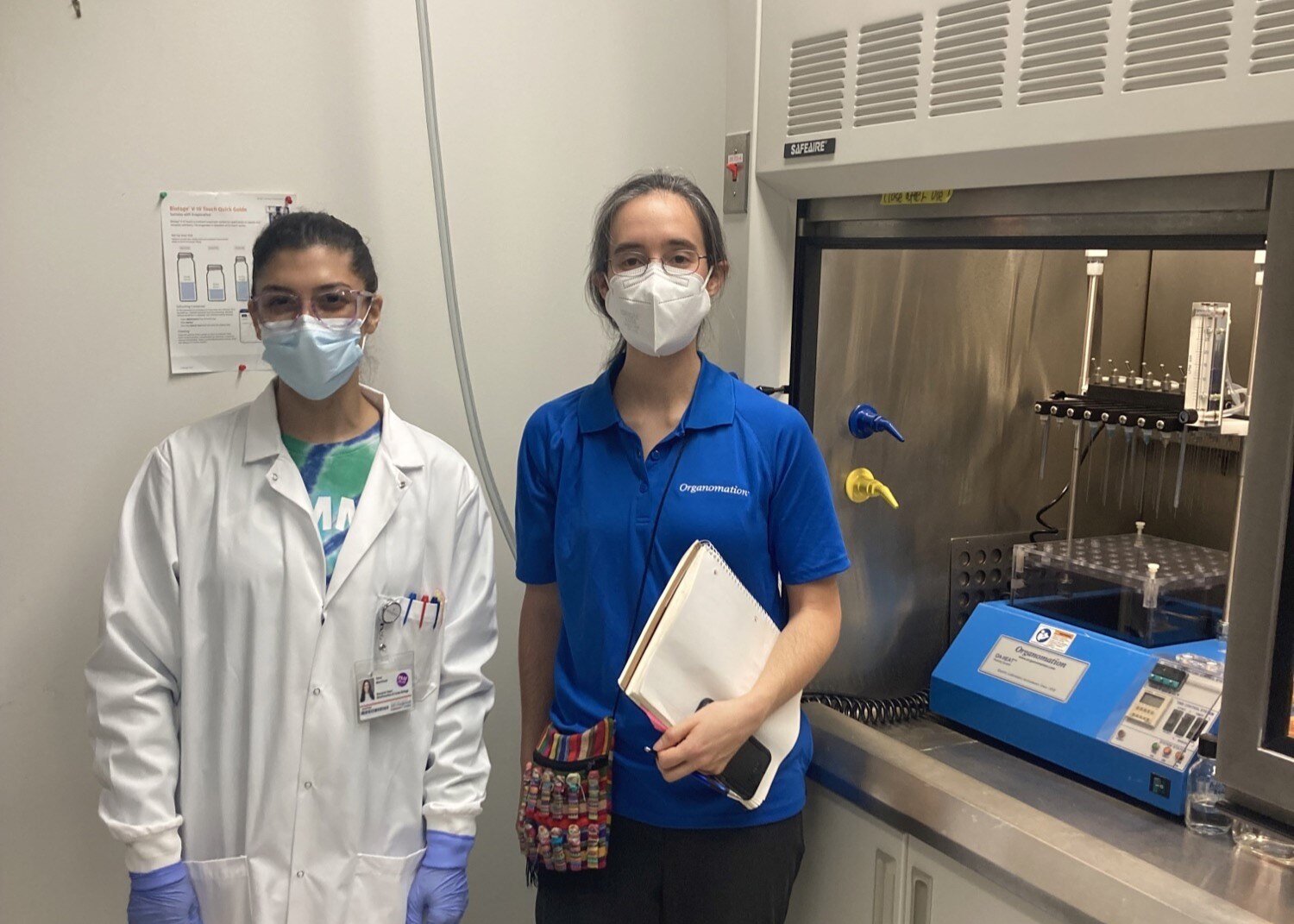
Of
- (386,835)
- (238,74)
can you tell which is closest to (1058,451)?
(386,835)

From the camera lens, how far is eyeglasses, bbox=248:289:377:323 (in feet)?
4.54

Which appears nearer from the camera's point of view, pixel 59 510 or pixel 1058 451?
pixel 59 510

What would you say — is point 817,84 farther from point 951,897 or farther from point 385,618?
point 951,897

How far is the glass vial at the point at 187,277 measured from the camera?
166 cm

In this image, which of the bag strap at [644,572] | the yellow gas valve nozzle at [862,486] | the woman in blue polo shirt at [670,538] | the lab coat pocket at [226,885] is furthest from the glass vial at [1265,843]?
the lab coat pocket at [226,885]

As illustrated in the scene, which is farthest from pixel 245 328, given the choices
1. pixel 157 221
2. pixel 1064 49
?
pixel 1064 49

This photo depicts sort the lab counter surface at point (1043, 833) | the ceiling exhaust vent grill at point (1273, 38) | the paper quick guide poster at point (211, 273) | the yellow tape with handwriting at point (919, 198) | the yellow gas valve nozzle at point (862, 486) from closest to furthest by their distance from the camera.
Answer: the ceiling exhaust vent grill at point (1273, 38), the lab counter surface at point (1043, 833), the yellow tape with handwriting at point (919, 198), the paper quick guide poster at point (211, 273), the yellow gas valve nozzle at point (862, 486)

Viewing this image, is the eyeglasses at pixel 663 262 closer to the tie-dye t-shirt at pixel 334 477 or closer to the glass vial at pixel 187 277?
the tie-dye t-shirt at pixel 334 477

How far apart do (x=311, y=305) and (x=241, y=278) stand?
15.6 inches

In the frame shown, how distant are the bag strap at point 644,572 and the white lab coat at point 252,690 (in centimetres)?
29

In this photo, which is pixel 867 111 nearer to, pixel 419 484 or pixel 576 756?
pixel 419 484

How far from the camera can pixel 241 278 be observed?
170 cm

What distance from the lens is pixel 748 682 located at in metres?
1.34

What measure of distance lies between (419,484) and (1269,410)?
3.52ft
